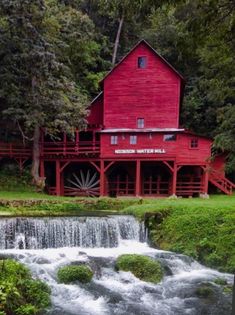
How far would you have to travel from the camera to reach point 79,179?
1358 inches

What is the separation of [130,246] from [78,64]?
2531 centimetres

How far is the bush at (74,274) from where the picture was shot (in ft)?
45.0

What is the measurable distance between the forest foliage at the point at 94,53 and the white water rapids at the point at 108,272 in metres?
5.13

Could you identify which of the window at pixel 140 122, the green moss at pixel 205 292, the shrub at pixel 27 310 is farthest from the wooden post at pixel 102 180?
the shrub at pixel 27 310

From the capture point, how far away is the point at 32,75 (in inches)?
1110

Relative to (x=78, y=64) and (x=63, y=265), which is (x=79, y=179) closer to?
(x=78, y=64)

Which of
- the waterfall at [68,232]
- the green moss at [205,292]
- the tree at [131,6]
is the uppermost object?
the tree at [131,6]

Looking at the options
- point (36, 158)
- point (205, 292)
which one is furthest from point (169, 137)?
point (205, 292)

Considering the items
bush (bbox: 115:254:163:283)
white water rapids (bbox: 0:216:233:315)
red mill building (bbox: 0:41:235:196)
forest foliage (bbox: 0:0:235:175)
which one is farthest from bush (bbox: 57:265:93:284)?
red mill building (bbox: 0:41:235:196)

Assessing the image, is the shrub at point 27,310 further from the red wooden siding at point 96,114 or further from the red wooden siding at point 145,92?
the red wooden siding at point 96,114

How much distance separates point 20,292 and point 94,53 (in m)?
34.1

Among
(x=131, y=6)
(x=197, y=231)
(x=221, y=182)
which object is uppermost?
(x=131, y=6)

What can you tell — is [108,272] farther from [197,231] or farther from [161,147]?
[161,147]

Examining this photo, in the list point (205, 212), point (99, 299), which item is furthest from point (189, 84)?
point (99, 299)
